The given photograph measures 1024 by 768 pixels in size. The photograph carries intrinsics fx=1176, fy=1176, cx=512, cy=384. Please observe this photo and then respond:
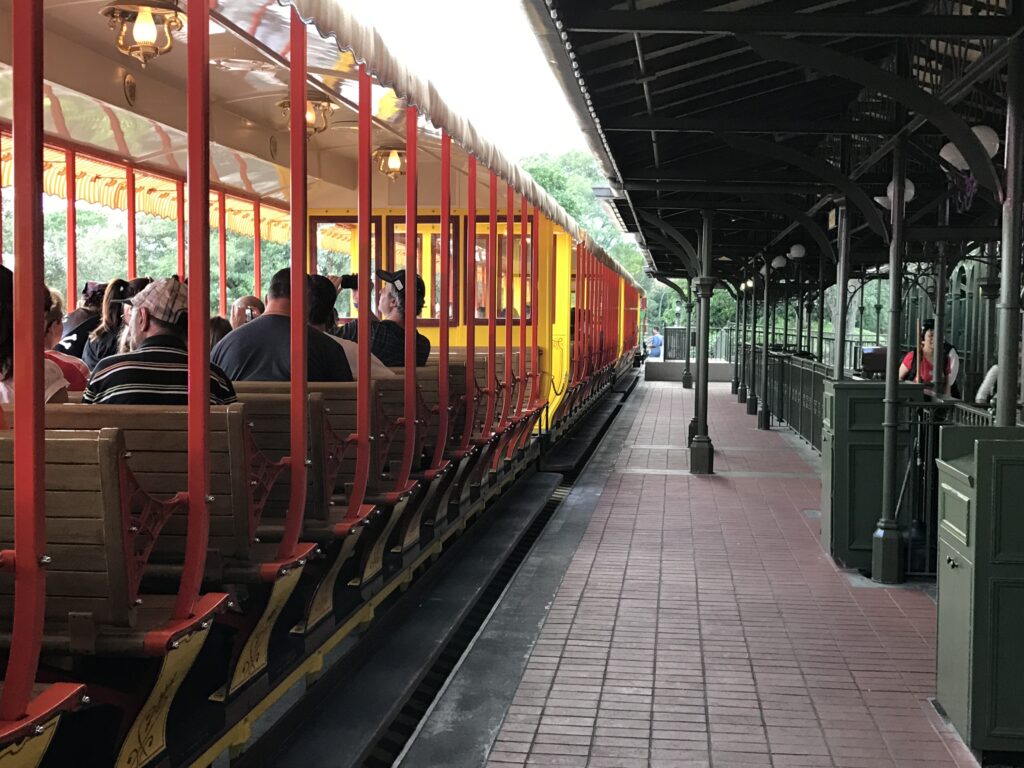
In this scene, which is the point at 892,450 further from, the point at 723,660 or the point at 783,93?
the point at 783,93

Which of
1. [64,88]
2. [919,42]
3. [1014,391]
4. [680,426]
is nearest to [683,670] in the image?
[1014,391]

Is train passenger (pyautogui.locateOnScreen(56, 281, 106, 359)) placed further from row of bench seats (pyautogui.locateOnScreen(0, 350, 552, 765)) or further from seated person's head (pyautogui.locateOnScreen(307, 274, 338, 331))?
row of bench seats (pyautogui.locateOnScreen(0, 350, 552, 765))

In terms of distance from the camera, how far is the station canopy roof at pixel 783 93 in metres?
5.54

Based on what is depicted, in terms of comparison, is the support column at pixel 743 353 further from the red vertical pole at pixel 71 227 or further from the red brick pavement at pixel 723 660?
the red vertical pole at pixel 71 227

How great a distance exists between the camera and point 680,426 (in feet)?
61.2

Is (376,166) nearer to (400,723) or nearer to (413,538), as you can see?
(413,538)

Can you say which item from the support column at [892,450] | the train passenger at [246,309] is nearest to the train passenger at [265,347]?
the train passenger at [246,309]

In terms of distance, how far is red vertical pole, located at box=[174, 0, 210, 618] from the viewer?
3264 millimetres

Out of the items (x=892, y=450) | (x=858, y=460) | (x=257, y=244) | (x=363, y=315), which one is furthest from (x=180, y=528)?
(x=257, y=244)

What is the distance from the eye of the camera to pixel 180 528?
3.69m

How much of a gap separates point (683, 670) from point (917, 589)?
2.30 metres

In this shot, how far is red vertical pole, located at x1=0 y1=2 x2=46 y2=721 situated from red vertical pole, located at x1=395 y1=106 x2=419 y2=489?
3.20m

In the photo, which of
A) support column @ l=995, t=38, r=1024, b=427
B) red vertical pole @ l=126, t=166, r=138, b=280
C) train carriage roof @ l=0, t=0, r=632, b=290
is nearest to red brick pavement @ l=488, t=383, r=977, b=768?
support column @ l=995, t=38, r=1024, b=427

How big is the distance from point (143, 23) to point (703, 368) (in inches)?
356
